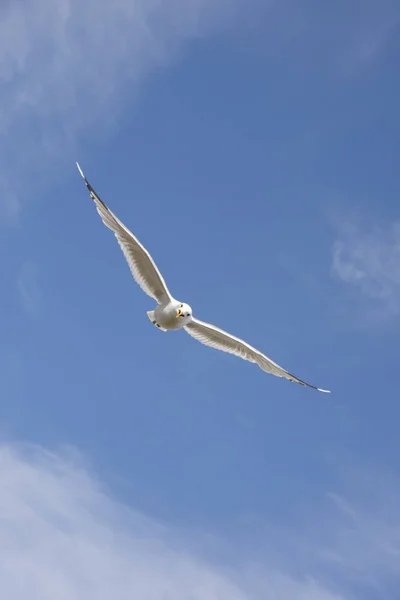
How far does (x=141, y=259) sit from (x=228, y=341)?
677cm

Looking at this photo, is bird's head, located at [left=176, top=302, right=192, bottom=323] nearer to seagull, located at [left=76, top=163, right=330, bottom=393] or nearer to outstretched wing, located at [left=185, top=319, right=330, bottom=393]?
seagull, located at [left=76, top=163, right=330, bottom=393]

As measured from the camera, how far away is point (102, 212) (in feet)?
141

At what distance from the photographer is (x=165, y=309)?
4459cm

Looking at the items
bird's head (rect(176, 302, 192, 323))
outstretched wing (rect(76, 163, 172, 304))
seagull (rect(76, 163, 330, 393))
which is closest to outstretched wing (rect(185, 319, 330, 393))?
seagull (rect(76, 163, 330, 393))

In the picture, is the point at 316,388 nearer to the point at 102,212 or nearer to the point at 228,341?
the point at 228,341

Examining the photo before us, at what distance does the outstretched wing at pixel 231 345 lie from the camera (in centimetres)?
4697

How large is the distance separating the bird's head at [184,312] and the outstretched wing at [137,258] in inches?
25.7

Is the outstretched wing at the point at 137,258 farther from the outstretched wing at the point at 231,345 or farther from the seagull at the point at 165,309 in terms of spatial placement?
the outstretched wing at the point at 231,345

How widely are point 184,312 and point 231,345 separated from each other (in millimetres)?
4387

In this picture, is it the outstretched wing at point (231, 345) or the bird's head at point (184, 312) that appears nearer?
the bird's head at point (184, 312)

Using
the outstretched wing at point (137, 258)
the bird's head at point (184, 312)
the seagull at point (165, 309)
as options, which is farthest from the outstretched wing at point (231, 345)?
the outstretched wing at point (137, 258)

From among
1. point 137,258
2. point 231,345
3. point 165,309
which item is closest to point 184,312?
point 165,309

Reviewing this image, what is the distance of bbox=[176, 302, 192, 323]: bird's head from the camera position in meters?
44.5

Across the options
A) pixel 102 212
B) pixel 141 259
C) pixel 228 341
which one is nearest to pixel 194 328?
pixel 228 341
